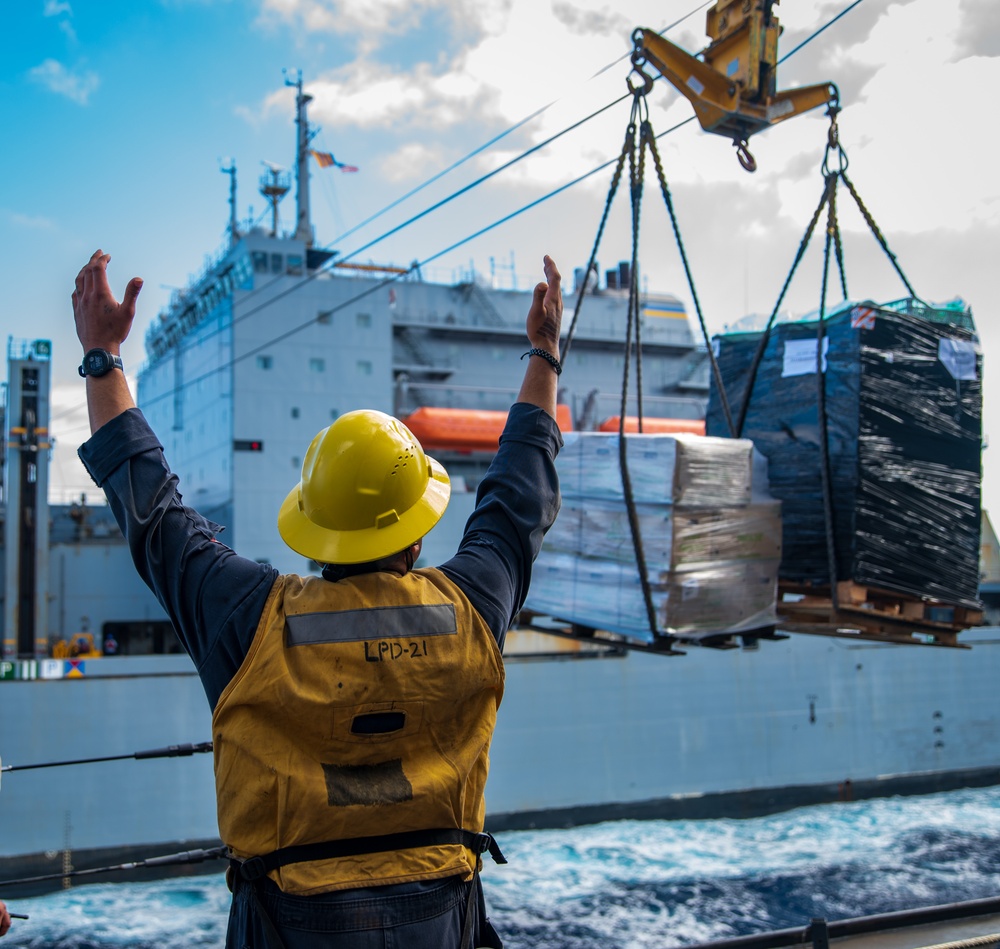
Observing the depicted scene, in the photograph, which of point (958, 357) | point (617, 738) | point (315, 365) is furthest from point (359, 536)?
point (315, 365)

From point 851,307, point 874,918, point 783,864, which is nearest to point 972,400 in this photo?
point 851,307

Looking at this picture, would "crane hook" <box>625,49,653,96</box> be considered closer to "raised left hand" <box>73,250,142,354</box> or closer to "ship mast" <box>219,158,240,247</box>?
"raised left hand" <box>73,250,142,354</box>

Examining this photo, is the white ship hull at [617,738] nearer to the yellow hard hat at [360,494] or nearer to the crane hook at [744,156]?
the crane hook at [744,156]

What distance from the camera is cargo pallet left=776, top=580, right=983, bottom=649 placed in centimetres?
466

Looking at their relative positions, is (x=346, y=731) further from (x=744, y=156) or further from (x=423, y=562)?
(x=423, y=562)

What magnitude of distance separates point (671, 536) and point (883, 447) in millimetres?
1199

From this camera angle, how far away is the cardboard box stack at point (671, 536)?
4625mm

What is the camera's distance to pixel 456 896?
142 cm

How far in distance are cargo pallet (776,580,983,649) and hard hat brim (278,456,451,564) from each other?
3596 mm

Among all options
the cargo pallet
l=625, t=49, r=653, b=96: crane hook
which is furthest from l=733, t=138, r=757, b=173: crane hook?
the cargo pallet

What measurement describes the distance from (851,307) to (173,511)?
13.7 feet

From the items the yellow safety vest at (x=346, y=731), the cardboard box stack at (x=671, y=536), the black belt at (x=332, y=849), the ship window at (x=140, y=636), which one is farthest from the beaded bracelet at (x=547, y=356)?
the ship window at (x=140, y=636)

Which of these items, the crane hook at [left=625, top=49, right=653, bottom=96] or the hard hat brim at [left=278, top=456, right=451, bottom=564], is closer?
the hard hat brim at [left=278, top=456, right=451, bottom=564]

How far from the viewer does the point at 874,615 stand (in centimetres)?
464
